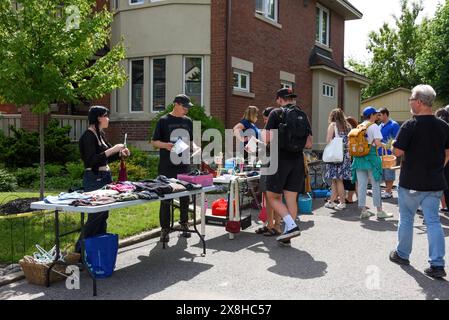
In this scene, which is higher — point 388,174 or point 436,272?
point 388,174

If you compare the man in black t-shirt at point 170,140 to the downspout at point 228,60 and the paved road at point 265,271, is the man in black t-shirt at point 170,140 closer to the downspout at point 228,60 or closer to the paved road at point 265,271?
the paved road at point 265,271

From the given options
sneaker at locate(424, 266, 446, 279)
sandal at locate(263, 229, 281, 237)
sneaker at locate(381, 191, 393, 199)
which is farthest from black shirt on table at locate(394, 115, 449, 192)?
sneaker at locate(381, 191, 393, 199)

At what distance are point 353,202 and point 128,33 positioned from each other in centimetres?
842

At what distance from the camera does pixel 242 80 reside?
627 inches

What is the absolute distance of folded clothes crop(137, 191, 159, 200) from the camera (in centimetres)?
575

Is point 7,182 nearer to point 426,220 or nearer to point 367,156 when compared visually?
point 367,156

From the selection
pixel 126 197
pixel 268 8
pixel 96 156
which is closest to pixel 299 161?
pixel 126 197

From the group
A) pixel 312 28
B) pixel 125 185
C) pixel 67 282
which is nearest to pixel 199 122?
pixel 125 185

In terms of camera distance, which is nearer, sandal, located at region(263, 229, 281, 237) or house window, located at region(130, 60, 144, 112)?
sandal, located at region(263, 229, 281, 237)

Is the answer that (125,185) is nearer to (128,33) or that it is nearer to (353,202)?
A: (353,202)

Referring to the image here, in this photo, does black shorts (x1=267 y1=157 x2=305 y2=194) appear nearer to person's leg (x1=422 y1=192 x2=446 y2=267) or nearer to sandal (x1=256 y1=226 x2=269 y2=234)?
sandal (x1=256 y1=226 x2=269 y2=234)

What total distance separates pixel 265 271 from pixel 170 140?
8.34 feet

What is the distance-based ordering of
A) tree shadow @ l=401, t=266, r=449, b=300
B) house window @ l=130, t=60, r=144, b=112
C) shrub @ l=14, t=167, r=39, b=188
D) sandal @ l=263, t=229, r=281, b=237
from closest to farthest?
tree shadow @ l=401, t=266, r=449, b=300, sandal @ l=263, t=229, r=281, b=237, shrub @ l=14, t=167, r=39, b=188, house window @ l=130, t=60, r=144, b=112

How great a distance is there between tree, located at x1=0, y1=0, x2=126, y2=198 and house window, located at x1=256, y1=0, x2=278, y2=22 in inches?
343
